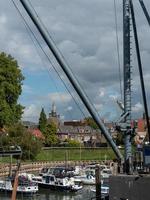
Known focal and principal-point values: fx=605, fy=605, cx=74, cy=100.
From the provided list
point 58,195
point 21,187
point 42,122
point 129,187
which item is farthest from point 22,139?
point 42,122

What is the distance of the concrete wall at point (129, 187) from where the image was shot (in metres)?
31.9

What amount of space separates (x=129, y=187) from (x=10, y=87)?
6413cm

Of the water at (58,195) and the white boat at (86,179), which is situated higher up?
the white boat at (86,179)

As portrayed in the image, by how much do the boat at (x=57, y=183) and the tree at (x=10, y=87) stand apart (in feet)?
51.7

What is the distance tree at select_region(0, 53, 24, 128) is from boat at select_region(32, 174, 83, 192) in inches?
620

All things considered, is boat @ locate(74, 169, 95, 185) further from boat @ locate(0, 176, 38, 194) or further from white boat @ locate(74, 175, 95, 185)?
boat @ locate(0, 176, 38, 194)

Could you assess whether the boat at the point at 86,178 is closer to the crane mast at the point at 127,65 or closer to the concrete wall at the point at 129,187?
the crane mast at the point at 127,65

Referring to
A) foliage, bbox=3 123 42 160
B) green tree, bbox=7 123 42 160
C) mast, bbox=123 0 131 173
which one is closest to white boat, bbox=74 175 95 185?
foliage, bbox=3 123 42 160

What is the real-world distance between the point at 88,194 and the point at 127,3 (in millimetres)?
36740

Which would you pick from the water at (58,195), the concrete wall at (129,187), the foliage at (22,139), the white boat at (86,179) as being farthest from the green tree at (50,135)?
the concrete wall at (129,187)

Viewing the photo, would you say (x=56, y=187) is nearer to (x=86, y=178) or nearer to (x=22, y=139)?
(x=86, y=178)

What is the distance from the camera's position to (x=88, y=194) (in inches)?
2766

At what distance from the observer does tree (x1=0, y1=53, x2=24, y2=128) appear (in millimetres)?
93812

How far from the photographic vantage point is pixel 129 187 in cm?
3297
